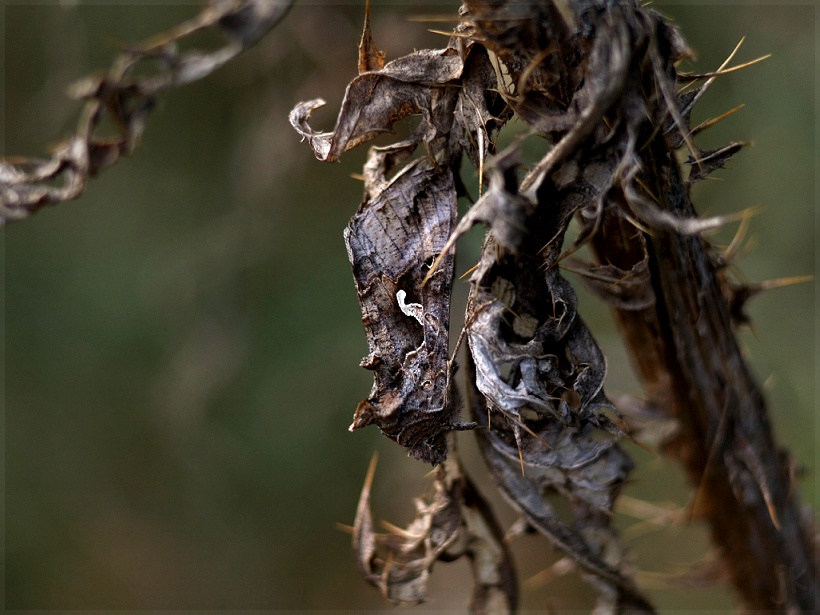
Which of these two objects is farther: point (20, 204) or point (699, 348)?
point (699, 348)

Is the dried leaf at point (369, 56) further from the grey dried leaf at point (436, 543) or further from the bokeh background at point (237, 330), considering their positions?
the bokeh background at point (237, 330)

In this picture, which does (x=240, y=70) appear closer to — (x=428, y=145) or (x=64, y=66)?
(x=64, y=66)

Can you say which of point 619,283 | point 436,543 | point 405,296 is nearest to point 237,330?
→ point 436,543

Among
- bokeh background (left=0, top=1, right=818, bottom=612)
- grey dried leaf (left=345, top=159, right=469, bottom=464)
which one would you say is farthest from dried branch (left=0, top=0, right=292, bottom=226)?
bokeh background (left=0, top=1, right=818, bottom=612)

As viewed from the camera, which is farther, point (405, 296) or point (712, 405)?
point (712, 405)

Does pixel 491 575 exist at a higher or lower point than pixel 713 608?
higher

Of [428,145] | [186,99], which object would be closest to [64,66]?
[186,99]

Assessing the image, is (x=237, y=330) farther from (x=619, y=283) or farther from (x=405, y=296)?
(x=619, y=283)
